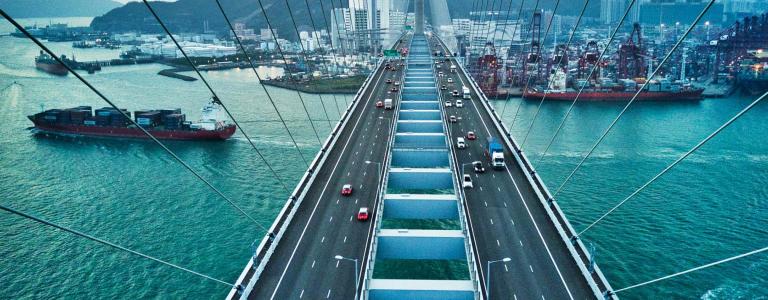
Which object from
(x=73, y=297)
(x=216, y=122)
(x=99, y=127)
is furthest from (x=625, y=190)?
(x=99, y=127)

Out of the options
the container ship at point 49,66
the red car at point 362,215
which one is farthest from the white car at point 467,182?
the container ship at point 49,66

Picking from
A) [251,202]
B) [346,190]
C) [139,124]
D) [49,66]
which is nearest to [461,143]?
[346,190]

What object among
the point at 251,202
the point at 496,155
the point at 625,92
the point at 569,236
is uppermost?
the point at 496,155

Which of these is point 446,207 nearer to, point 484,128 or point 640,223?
point 640,223

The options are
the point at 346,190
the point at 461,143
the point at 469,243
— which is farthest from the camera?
the point at 461,143

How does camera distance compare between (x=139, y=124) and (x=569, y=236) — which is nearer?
(x=569, y=236)

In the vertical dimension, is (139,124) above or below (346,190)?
below

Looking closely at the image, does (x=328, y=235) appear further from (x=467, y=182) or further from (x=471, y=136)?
(x=471, y=136)
